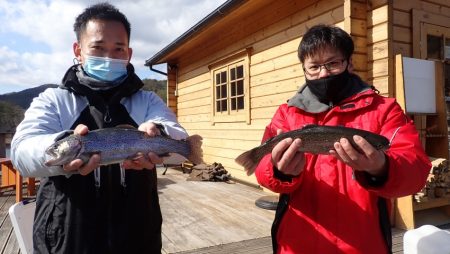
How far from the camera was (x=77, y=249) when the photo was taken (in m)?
1.82

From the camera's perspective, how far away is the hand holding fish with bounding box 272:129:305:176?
1744 millimetres

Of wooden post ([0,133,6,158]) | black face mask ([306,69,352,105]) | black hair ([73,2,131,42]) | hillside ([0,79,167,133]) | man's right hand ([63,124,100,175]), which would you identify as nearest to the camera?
man's right hand ([63,124,100,175])

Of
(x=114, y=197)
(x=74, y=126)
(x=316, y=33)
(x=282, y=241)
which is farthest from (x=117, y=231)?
(x=316, y=33)

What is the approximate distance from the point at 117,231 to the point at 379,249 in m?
1.44

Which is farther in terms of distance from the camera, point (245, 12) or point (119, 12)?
point (245, 12)

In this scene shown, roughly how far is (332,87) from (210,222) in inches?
161

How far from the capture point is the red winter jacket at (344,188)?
173cm

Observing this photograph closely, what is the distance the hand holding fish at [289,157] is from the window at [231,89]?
6930 millimetres

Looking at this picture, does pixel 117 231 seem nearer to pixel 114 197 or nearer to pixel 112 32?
pixel 114 197

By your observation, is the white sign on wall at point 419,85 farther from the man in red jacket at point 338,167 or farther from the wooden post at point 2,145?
the wooden post at point 2,145

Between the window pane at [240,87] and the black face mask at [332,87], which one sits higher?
the window pane at [240,87]

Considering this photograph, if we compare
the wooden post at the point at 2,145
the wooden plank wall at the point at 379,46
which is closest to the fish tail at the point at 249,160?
the wooden plank wall at the point at 379,46

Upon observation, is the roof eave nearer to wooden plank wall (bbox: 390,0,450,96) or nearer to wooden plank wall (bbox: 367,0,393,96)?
wooden plank wall (bbox: 367,0,393,96)

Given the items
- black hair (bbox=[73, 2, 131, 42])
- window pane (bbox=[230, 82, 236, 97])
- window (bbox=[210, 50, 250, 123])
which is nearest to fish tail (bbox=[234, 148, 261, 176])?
black hair (bbox=[73, 2, 131, 42])
